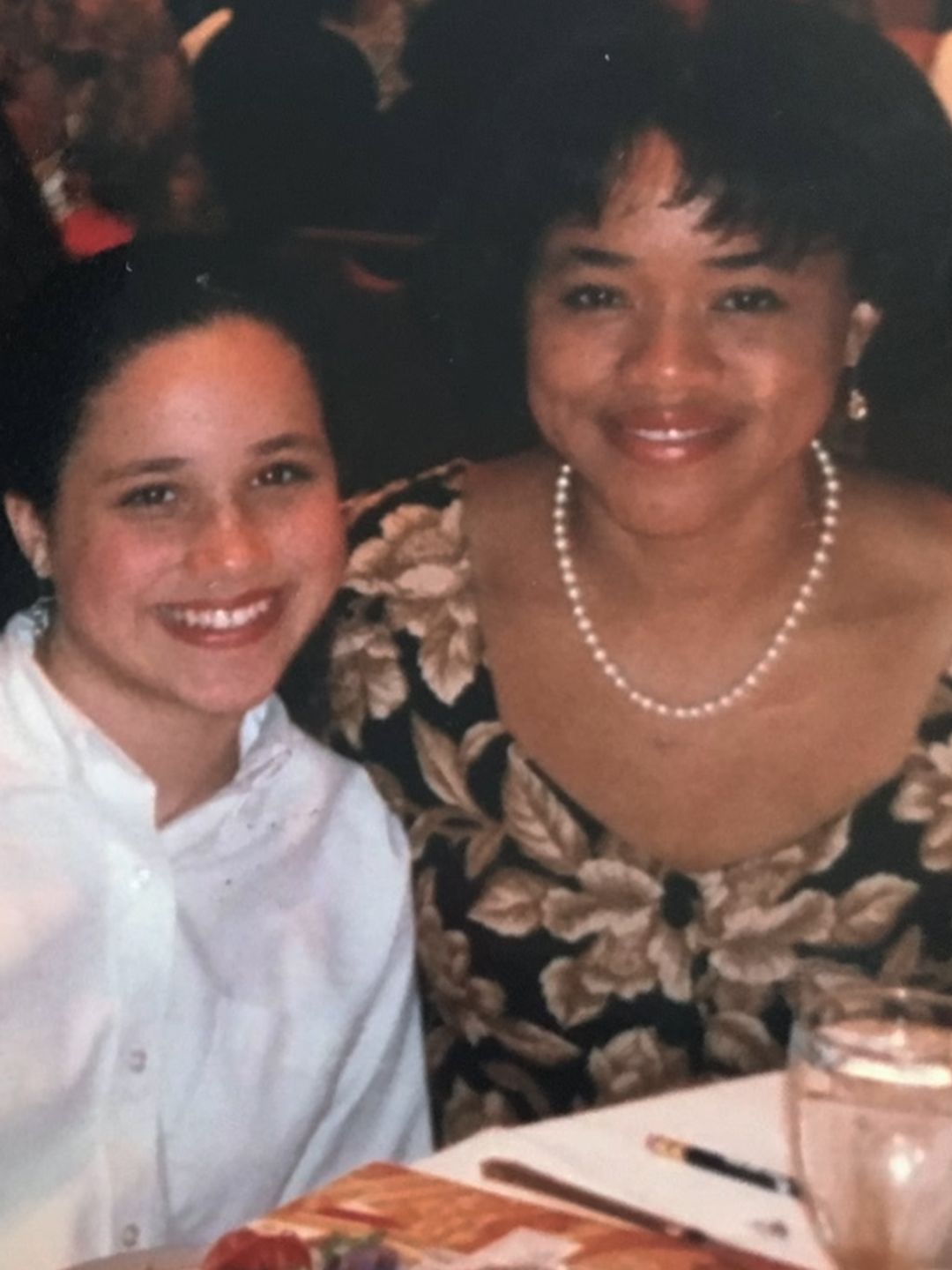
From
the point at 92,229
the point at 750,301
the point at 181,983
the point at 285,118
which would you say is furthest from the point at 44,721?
the point at 750,301

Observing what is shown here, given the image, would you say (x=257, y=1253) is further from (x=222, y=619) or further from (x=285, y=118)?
(x=285, y=118)

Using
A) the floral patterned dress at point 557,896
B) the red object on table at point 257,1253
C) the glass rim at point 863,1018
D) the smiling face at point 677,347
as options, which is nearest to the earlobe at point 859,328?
the smiling face at point 677,347

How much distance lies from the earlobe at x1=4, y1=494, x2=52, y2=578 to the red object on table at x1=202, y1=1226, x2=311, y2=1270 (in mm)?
502

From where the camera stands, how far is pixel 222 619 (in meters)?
1.14

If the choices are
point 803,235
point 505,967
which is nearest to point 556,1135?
point 505,967

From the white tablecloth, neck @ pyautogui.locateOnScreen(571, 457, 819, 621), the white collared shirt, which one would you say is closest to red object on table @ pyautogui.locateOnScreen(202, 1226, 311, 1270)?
the white tablecloth

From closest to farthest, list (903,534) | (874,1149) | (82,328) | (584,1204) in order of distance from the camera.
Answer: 1. (874,1149)
2. (584,1204)
3. (82,328)
4. (903,534)

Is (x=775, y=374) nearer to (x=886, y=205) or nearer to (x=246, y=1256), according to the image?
(x=886, y=205)

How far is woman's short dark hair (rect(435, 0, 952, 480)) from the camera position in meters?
1.14

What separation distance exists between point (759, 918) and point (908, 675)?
21cm

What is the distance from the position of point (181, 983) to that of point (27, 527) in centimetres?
33

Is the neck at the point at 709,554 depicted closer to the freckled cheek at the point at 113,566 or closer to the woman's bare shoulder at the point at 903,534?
the woman's bare shoulder at the point at 903,534

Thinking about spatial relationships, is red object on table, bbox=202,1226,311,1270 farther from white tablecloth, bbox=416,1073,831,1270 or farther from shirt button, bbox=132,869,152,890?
shirt button, bbox=132,869,152,890

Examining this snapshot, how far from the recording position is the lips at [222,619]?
1132 millimetres
